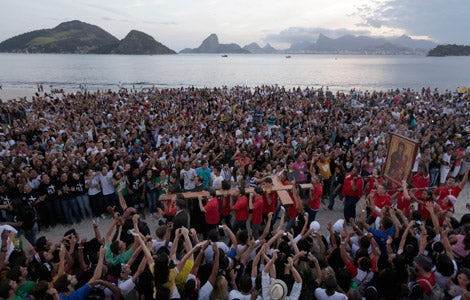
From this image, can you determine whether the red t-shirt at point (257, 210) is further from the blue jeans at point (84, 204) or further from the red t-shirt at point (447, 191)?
the blue jeans at point (84, 204)

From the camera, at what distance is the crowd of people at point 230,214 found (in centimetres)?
401

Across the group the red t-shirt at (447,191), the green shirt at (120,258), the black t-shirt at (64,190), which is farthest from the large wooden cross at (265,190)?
the red t-shirt at (447,191)

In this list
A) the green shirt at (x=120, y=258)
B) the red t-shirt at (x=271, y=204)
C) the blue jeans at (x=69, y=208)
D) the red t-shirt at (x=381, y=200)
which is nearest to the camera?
the green shirt at (x=120, y=258)

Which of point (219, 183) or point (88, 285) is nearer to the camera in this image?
point (88, 285)

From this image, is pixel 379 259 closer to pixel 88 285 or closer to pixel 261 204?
pixel 261 204

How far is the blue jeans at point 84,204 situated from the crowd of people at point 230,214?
0.03 m

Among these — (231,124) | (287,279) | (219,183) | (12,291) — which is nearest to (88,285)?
(12,291)

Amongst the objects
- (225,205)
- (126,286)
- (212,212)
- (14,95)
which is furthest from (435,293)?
(14,95)

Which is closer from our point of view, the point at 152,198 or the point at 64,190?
the point at 64,190

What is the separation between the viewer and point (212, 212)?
6.73m

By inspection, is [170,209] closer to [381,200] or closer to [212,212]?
[212,212]

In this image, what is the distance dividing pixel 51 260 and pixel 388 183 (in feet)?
24.5

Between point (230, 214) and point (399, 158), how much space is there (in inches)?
167

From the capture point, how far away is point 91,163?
354 inches
